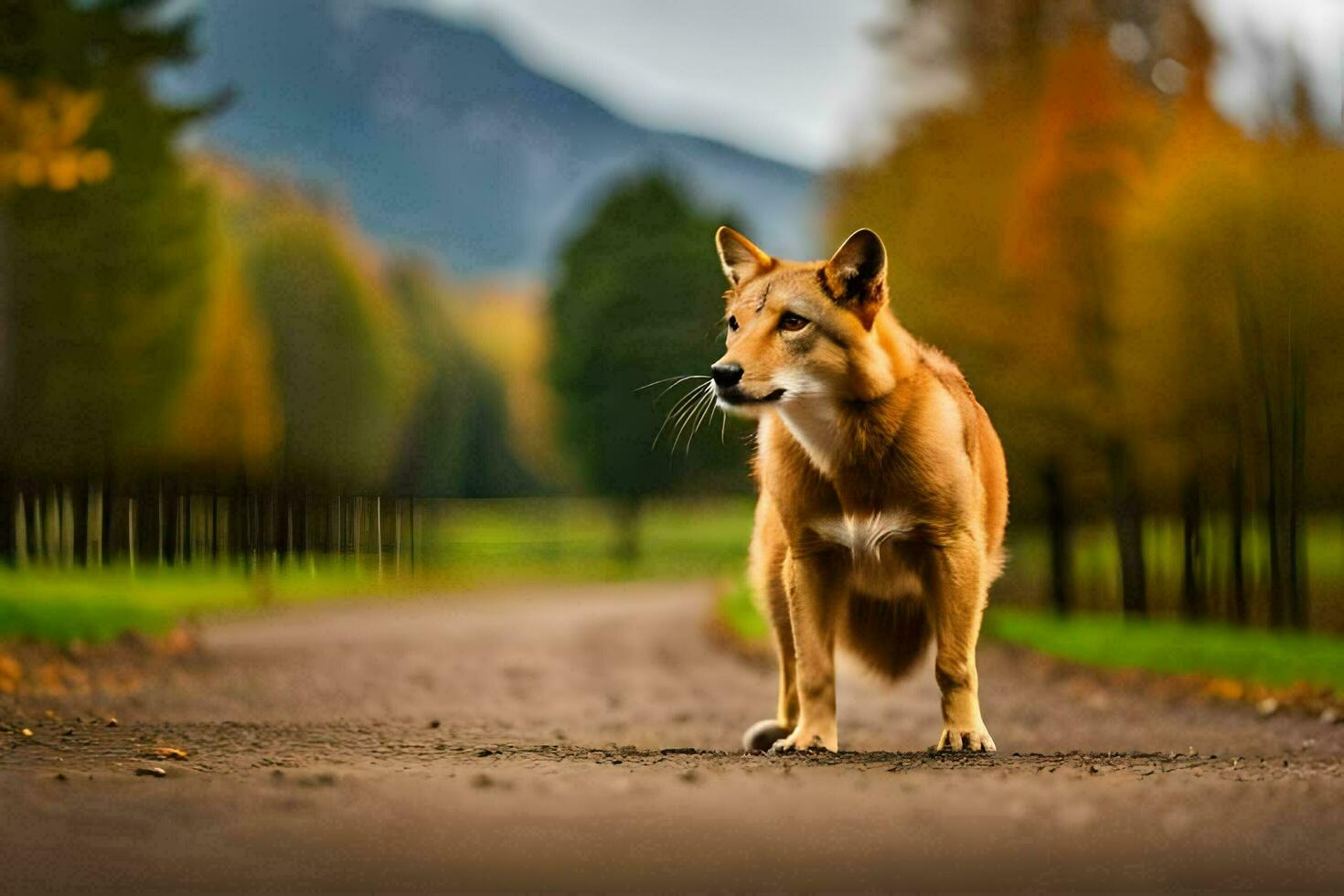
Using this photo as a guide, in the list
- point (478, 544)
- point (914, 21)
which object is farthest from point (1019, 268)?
point (478, 544)

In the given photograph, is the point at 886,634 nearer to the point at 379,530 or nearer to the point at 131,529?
the point at 131,529

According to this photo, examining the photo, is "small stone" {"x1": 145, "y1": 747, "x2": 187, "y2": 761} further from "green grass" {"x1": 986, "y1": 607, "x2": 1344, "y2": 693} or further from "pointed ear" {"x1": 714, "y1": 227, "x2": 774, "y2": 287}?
"green grass" {"x1": 986, "y1": 607, "x2": 1344, "y2": 693}

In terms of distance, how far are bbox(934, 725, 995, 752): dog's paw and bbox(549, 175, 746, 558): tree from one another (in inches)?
1422

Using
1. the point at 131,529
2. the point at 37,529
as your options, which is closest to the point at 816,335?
the point at 37,529

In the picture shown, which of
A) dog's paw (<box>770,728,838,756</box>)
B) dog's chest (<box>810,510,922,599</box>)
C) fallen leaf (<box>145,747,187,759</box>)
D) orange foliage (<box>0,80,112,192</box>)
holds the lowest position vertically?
dog's paw (<box>770,728,838,756</box>)

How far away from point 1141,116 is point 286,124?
16989 cm

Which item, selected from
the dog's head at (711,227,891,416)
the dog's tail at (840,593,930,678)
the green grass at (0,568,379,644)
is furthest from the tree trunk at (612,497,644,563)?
the dog's head at (711,227,891,416)

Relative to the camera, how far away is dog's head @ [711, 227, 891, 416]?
6570 millimetres

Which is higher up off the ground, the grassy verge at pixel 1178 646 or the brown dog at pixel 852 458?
the brown dog at pixel 852 458

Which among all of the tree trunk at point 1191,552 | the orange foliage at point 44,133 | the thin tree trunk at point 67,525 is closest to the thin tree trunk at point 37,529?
the thin tree trunk at point 67,525

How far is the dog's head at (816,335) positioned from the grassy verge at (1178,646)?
9.19 meters

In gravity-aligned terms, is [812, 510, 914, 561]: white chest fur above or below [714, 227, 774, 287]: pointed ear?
below

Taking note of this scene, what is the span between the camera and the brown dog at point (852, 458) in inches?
263

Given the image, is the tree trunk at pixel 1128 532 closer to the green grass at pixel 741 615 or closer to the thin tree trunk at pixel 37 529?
the green grass at pixel 741 615
